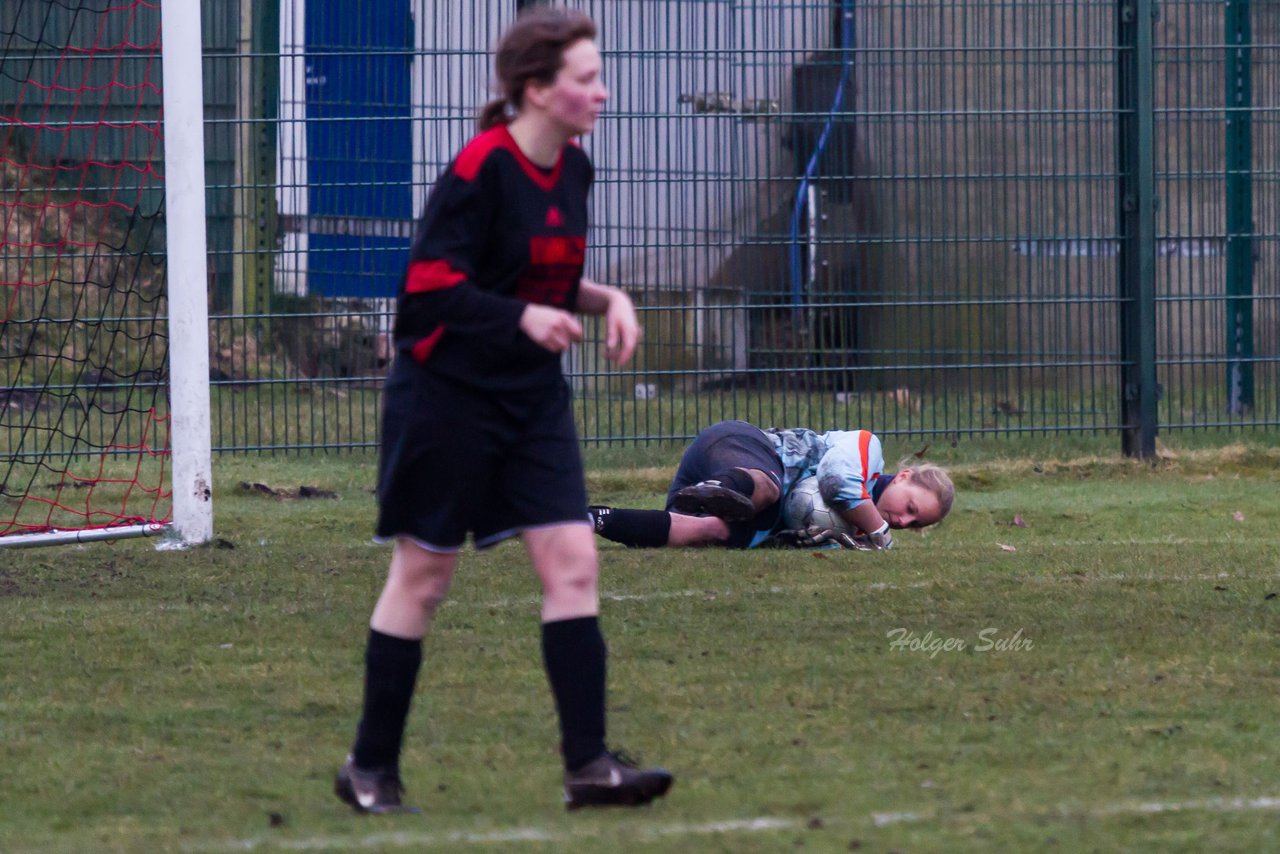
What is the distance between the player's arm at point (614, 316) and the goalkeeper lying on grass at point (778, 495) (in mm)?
3013

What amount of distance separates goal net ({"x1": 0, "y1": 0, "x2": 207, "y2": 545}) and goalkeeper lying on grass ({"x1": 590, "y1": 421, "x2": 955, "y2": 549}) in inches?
96.2

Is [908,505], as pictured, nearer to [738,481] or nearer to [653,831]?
[738,481]

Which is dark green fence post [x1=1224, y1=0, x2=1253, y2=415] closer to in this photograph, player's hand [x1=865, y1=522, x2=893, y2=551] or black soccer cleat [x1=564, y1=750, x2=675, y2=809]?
player's hand [x1=865, y1=522, x2=893, y2=551]

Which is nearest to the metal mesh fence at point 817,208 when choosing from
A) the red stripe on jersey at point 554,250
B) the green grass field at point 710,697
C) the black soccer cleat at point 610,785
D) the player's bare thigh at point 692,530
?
the green grass field at point 710,697

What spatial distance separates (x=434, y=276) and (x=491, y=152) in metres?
0.25

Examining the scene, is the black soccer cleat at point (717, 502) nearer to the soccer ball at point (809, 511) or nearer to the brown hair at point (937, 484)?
the soccer ball at point (809, 511)

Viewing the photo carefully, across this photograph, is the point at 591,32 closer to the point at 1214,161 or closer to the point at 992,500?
the point at 992,500

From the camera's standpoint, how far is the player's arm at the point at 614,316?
3135mm

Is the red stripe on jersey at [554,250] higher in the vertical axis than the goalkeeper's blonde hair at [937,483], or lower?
higher

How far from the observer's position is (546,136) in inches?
124

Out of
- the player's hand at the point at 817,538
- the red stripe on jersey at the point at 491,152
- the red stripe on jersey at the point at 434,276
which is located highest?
the red stripe on jersey at the point at 491,152

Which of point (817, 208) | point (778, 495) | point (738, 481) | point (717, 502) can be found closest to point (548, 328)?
point (717, 502)

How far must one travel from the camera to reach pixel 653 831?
2977mm

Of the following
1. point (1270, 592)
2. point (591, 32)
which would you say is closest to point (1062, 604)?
point (1270, 592)
